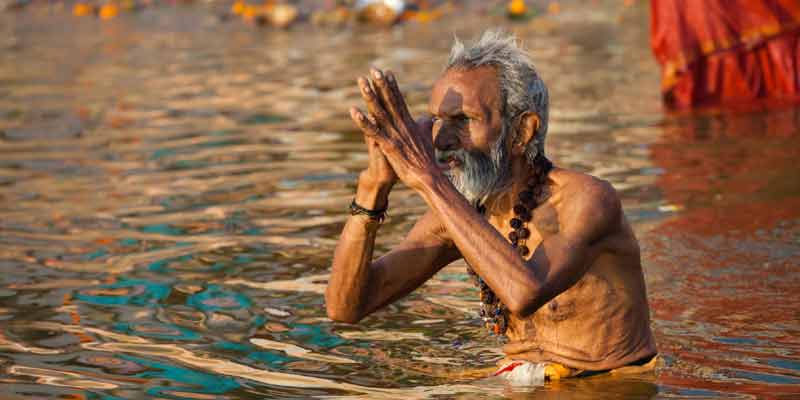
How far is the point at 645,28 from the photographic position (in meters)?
21.7

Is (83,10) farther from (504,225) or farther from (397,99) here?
(397,99)

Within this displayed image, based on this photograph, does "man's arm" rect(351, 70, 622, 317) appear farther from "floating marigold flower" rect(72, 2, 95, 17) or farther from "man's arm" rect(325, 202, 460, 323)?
"floating marigold flower" rect(72, 2, 95, 17)

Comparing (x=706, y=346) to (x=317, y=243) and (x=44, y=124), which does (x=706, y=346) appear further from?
(x=44, y=124)

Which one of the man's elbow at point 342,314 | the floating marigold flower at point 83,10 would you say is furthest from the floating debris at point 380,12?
the man's elbow at point 342,314

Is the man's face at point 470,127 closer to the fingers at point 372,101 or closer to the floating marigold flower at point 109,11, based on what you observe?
the fingers at point 372,101

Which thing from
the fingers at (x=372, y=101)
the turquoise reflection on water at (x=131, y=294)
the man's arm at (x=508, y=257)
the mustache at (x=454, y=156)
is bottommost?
the turquoise reflection on water at (x=131, y=294)

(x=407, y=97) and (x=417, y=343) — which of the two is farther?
(x=407, y=97)

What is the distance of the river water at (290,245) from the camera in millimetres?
5250

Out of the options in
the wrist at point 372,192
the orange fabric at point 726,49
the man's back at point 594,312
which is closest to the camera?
the wrist at point 372,192

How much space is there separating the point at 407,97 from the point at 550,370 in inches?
383

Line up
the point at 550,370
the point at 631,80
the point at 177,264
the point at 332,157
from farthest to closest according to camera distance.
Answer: the point at 631,80, the point at 332,157, the point at 177,264, the point at 550,370

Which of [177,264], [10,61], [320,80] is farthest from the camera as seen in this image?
[10,61]

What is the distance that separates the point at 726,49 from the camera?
39.3 feet

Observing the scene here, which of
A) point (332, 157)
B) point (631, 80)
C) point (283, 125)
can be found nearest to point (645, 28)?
point (631, 80)
